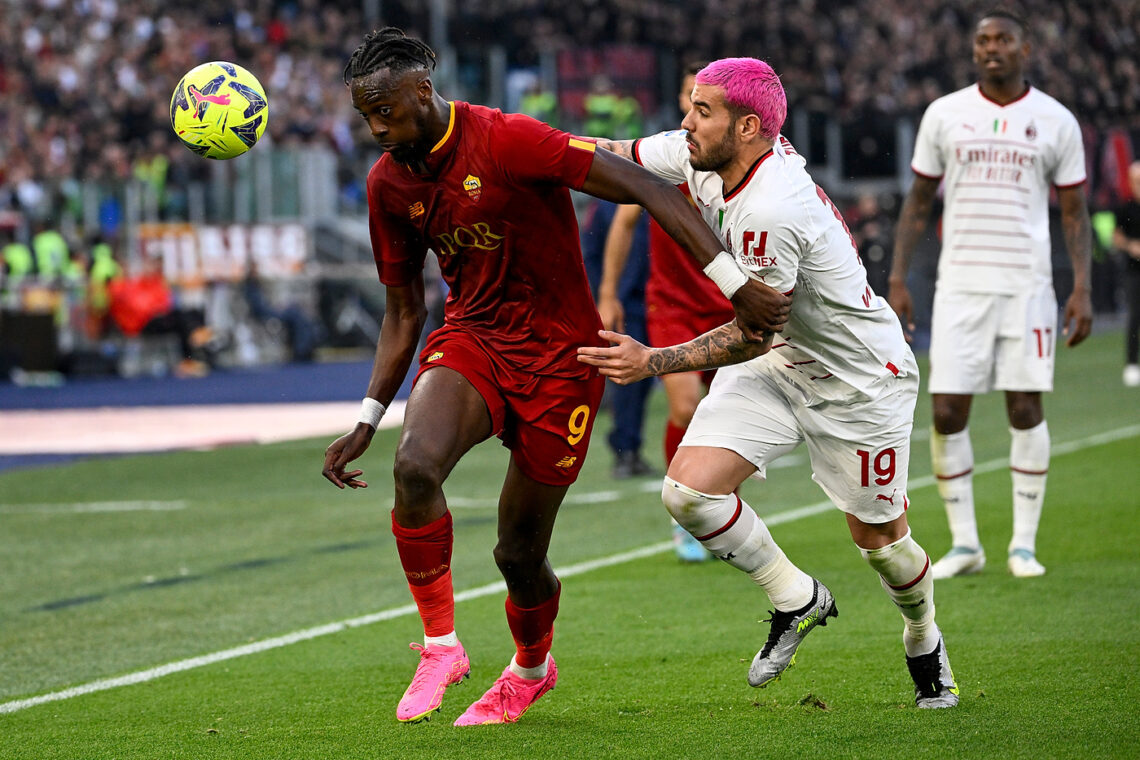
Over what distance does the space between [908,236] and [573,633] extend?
2494mm

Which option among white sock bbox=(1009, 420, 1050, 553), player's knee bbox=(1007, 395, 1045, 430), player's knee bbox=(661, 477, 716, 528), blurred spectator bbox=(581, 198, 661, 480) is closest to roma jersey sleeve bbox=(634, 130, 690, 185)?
player's knee bbox=(661, 477, 716, 528)

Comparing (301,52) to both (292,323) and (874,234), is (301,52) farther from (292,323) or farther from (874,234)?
(874,234)

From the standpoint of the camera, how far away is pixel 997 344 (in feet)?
24.2

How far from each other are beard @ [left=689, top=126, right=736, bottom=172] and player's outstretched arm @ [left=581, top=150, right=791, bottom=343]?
130 millimetres

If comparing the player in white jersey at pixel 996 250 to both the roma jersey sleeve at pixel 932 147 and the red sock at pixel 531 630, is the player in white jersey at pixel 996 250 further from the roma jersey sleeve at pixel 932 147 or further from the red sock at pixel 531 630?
the red sock at pixel 531 630

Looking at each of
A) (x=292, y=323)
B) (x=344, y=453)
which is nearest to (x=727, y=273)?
(x=344, y=453)

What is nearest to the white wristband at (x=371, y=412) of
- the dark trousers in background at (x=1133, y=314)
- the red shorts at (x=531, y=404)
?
the red shorts at (x=531, y=404)

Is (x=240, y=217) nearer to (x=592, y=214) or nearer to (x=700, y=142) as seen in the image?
(x=592, y=214)

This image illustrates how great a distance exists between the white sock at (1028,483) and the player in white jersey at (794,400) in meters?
2.57

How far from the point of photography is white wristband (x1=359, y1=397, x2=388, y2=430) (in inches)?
201

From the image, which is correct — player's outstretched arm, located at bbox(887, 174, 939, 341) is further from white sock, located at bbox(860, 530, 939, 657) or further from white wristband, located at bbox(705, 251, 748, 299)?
white wristband, located at bbox(705, 251, 748, 299)

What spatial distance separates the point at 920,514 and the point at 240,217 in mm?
18230

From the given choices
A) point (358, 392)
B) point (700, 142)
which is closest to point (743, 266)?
point (700, 142)

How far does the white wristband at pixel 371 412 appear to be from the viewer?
510 centimetres
